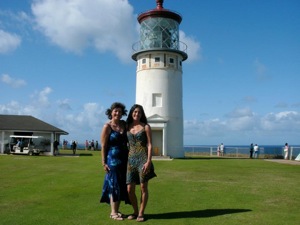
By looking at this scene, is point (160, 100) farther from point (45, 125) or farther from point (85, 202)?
point (85, 202)

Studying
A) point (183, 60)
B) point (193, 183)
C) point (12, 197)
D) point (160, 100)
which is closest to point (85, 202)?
point (12, 197)

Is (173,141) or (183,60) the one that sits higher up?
(183,60)

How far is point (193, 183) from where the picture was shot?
11.9m

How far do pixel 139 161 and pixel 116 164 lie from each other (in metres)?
0.44

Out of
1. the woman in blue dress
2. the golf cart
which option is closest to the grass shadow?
the woman in blue dress

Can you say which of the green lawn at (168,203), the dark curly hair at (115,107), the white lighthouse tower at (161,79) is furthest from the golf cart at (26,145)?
the dark curly hair at (115,107)

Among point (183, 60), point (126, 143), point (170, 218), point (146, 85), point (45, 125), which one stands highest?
point (183, 60)

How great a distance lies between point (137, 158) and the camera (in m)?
6.59

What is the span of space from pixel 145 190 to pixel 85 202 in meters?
2.34

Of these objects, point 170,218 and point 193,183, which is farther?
point 193,183

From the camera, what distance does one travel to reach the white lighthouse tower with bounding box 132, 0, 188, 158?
92.8 ft

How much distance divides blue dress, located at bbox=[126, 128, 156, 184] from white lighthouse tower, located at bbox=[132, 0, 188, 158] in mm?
21293

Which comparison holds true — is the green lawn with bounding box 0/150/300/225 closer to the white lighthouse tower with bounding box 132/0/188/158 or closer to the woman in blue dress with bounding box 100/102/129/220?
the woman in blue dress with bounding box 100/102/129/220

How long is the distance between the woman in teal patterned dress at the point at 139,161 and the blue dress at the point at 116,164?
0.17 m
